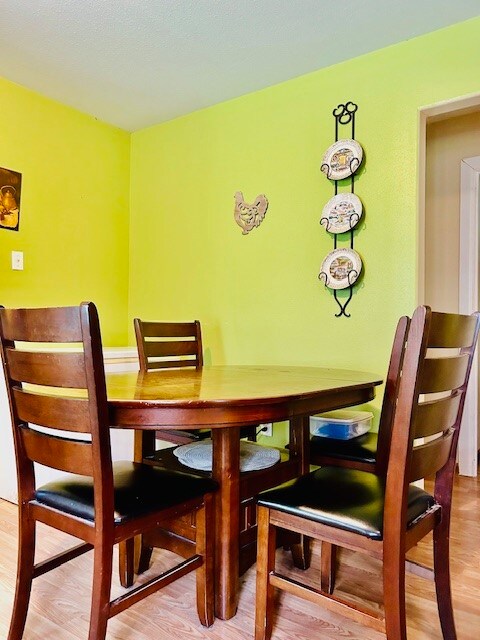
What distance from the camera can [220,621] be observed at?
1.46 meters

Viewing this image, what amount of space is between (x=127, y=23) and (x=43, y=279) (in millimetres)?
1521

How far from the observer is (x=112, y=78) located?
2713 mm

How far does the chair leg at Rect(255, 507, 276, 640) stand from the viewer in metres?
1.31

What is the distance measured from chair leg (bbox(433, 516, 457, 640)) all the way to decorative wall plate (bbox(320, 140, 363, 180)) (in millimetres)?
1770

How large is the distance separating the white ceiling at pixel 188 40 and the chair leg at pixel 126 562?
7.25 ft

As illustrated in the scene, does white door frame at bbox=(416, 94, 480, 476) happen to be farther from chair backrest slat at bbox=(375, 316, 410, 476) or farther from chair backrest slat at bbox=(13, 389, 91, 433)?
chair backrest slat at bbox=(13, 389, 91, 433)

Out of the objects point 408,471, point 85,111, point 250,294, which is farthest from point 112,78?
point 408,471

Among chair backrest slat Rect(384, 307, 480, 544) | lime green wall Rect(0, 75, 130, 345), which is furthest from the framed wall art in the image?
chair backrest slat Rect(384, 307, 480, 544)

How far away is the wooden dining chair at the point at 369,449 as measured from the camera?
1.62 metres

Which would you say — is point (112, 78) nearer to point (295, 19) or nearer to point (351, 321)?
point (295, 19)

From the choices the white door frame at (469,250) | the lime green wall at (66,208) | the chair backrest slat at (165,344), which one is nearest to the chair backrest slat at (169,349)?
the chair backrest slat at (165,344)

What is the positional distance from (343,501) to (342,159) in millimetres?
1849

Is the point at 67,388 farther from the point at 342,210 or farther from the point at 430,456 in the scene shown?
the point at 342,210

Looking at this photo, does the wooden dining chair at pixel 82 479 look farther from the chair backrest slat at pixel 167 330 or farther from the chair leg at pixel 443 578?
the chair backrest slat at pixel 167 330
